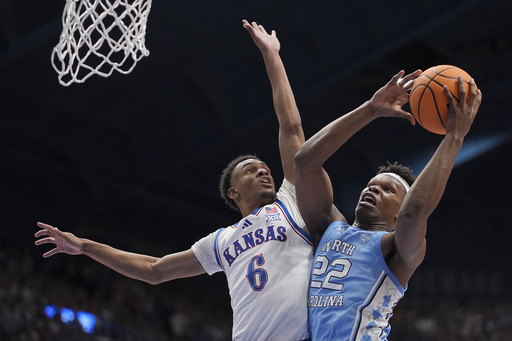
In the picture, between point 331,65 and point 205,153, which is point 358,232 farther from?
point 205,153

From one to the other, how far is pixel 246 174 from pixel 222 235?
501 millimetres

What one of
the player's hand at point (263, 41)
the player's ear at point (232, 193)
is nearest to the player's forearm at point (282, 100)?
the player's hand at point (263, 41)

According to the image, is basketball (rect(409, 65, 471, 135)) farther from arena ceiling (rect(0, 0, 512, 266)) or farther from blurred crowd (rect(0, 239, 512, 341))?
blurred crowd (rect(0, 239, 512, 341))

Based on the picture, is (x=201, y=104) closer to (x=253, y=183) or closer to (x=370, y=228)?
(x=253, y=183)

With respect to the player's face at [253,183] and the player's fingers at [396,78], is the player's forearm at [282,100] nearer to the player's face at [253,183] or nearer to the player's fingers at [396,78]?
the player's face at [253,183]

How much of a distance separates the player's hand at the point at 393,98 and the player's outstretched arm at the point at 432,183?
33cm

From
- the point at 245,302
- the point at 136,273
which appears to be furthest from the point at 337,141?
the point at 136,273

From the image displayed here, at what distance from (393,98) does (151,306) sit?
14.5m

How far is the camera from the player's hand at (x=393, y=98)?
13.0ft

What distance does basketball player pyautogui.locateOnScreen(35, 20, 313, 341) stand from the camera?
4.16 metres

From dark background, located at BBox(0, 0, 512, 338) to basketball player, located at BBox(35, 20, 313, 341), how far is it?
7.50 meters

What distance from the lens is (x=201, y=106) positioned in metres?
15.4

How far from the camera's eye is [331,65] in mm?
14180

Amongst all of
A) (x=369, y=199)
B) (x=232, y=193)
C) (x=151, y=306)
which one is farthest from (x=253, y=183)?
(x=151, y=306)
